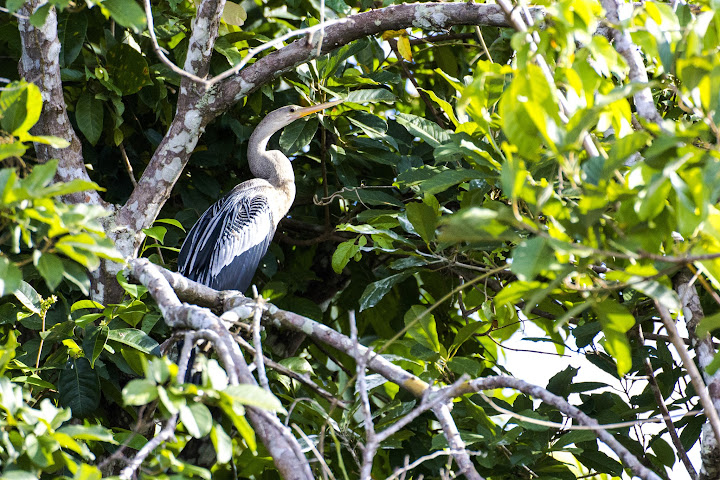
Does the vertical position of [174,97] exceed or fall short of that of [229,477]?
it exceeds it

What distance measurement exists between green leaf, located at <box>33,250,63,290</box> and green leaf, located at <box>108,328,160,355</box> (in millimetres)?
1077

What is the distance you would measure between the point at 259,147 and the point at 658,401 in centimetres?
262

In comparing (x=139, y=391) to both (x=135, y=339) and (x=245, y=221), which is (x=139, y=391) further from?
(x=245, y=221)

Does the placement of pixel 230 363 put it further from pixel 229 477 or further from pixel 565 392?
pixel 229 477

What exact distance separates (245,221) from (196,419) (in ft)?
9.06

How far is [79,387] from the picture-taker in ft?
9.14

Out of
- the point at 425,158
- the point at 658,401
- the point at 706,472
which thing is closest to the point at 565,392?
the point at 658,401

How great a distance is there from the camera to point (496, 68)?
7.00 ft

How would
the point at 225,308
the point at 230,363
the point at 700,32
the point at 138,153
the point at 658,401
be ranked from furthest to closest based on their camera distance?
the point at 138,153, the point at 225,308, the point at 658,401, the point at 230,363, the point at 700,32

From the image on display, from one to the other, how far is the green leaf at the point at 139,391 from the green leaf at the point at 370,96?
222 cm

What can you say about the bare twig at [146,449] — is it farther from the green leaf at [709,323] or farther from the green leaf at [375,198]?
the green leaf at [375,198]

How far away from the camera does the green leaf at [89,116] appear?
10.9 ft

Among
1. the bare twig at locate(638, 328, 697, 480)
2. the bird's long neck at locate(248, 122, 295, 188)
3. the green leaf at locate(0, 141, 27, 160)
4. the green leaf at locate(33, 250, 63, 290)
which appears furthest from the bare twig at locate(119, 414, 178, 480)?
the bird's long neck at locate(248, 122, 295, 188)

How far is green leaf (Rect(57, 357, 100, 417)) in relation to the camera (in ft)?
9.04
